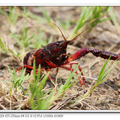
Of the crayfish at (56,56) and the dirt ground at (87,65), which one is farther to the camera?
the crayfish at (56,56)

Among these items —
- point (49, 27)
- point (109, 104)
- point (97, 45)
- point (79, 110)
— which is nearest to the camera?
point (79, 110)

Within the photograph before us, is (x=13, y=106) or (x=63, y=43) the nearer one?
(x=13, y=106)

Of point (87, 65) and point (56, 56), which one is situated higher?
point (56, 56)

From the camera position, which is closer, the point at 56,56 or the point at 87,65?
the point at 56,56

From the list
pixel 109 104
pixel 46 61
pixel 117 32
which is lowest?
pixel 109 104

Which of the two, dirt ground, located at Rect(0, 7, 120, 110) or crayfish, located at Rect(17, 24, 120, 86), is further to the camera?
crayfish, located at Rect(17, 24, 120, 86)

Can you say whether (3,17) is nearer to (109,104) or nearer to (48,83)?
(48,83)

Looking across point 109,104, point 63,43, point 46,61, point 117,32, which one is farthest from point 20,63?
point 117,32

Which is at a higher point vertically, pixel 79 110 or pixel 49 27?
pixel 49 27
